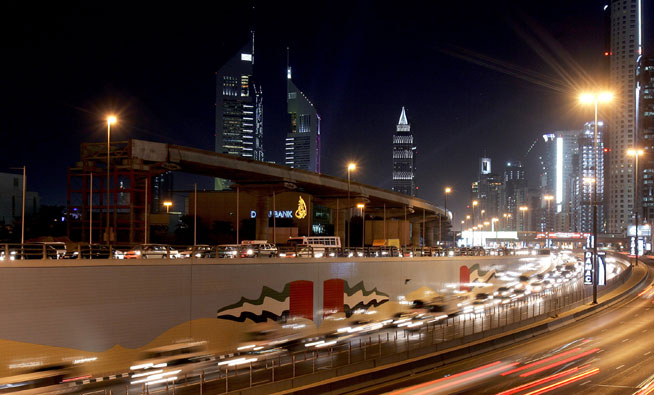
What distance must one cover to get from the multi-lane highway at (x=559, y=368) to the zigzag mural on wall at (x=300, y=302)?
11560 mm

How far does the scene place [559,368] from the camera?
25.8 meters

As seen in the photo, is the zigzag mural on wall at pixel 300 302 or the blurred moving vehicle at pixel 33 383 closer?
the blurred moving vehicle at pixel 33 383

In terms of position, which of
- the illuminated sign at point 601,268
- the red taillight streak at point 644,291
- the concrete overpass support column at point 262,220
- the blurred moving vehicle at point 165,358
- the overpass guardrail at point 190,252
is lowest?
the red taillight streak at point 644,291

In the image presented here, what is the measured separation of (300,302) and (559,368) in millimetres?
17237

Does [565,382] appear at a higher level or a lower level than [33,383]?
lower

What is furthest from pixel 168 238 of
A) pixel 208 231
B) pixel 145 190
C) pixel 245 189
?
pixel 145 190

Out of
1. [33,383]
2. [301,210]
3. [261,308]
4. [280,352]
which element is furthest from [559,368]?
[301,210]

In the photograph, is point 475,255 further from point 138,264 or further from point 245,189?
point 138,264

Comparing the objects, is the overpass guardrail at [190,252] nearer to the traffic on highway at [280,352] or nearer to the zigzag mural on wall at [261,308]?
the zigzag mural on wall at [261,308]

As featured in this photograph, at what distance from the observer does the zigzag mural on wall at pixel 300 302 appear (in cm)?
3406

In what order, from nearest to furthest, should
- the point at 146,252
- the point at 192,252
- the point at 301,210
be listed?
the point at 146,252, the point at 192,252, the point at 301,210

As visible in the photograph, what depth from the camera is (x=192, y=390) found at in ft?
70.6

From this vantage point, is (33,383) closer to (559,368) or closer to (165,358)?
(165,358)

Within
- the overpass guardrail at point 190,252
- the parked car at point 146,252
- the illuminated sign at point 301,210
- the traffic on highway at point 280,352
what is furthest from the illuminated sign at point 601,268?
the illuminated sign at point 301,210
